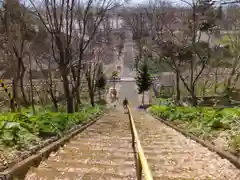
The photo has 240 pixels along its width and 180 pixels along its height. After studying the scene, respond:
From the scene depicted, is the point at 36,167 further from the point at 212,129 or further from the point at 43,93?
the point at 43,93

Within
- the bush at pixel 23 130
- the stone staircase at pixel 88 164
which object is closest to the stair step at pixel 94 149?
the stone staircase at pixel 88 164

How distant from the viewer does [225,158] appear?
5.89 metres

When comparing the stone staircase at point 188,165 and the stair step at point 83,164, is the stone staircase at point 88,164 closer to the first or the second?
the stair step at point 83,164

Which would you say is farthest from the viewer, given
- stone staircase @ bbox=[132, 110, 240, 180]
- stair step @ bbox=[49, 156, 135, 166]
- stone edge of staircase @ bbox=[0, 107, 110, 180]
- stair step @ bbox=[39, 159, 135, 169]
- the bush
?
the bush

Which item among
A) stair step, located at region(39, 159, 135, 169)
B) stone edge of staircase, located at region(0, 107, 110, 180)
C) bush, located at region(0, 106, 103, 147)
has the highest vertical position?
bush, located at region(0, 106, 103, 147)

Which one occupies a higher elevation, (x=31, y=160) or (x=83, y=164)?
(x=31, y=160)

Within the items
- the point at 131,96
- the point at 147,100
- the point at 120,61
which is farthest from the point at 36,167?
the point at 120,61

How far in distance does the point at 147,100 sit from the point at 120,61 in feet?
132

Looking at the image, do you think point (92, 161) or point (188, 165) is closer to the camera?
point (188, 165)

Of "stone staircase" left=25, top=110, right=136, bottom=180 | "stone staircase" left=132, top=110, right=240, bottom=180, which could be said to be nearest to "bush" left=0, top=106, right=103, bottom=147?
"stone staircase" left=25, top=110, right=136, bottom=180

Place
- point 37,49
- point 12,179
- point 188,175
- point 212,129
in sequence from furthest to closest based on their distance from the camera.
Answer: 1. point 37,49
2. point 212,129
3. point 188,175
4. point 12,179

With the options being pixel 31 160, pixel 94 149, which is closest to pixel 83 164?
pixel 31 160

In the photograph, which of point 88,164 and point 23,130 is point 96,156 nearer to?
point 88,164

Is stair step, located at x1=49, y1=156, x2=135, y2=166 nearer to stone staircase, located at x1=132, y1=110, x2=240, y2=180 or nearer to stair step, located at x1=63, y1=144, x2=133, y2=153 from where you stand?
stone staircase, located at x1=132, y1=110, x2=240, y2=180
